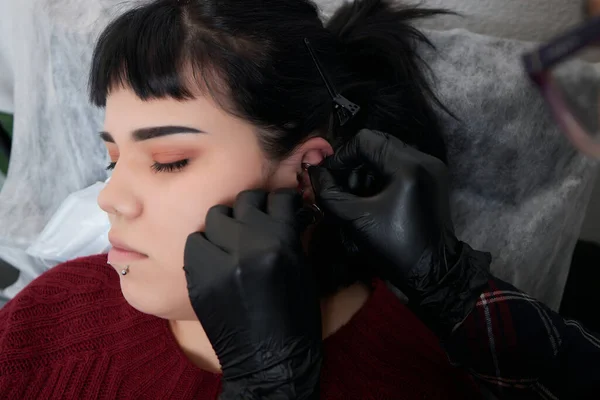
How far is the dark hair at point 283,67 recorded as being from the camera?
711 millimetres

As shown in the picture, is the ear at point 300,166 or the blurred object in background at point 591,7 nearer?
the blurred object in background at point 591,7

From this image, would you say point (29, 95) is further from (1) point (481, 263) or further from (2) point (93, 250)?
(1) point (481, 263)

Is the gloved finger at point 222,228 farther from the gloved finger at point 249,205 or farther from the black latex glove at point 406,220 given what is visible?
the black latex glove at point 406,220

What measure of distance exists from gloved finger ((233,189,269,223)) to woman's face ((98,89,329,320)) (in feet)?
0.11

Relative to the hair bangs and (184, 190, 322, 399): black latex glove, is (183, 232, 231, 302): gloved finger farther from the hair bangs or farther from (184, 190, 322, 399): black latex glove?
the hair bangs

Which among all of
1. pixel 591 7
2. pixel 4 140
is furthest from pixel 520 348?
pixel 4 140

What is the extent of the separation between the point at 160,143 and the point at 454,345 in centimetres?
57

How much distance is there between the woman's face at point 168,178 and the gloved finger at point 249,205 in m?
0.03

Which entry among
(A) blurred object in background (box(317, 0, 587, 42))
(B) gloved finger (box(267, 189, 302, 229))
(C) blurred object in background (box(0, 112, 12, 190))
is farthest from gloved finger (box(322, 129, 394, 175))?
(C) blurred object in background (box(0, 112, 12, 190))

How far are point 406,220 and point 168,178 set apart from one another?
1.18 feet

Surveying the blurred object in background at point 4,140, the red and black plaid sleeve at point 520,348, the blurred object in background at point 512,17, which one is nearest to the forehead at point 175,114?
the red and black plaid sleeve at point 520,348

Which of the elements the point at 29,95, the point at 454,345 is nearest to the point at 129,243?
the point at 454,345

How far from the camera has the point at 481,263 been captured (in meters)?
0.76

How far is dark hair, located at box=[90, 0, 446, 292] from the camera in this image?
0.71 meters
